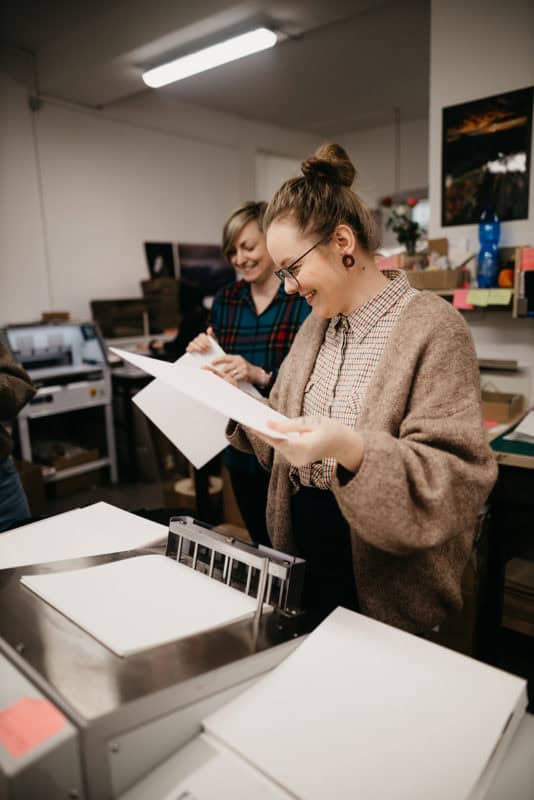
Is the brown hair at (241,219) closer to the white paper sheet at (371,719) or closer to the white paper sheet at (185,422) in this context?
the white paper sheet at (185,422)

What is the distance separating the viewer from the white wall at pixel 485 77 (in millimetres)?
2283

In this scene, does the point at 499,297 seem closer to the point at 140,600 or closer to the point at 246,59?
the point at 140,600

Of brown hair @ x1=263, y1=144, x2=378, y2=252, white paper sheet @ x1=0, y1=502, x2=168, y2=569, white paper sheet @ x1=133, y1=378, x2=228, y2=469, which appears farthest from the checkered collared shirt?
white paper sheet @ x1=133, y1=378, x2=228, y2=469

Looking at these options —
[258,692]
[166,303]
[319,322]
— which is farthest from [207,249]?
[258,692]

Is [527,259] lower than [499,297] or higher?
higher

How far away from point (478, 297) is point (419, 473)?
177 centimetres

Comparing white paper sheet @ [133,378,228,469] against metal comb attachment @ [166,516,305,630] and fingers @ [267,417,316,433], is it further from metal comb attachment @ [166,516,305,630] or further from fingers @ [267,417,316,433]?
fingers @ [267,417,316,433]

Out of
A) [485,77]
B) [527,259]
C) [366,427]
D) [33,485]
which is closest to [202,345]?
[366,427]

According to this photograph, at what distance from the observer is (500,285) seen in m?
2.34

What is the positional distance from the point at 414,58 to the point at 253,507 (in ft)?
13.1

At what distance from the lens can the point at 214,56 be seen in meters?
3.41

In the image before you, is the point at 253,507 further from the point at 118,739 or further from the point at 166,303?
the point at 166,303

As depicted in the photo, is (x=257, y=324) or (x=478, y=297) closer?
(x=257, y=324)

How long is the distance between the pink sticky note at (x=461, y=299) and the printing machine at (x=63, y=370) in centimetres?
252
